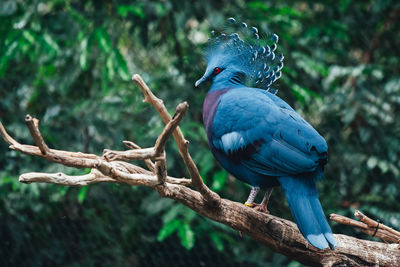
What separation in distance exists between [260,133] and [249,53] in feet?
1.31

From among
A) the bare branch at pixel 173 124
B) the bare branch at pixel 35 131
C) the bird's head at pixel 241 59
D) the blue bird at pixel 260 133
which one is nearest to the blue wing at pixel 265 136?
the blue bird at pixel 260 133

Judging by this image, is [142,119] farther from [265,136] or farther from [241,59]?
[265,136]

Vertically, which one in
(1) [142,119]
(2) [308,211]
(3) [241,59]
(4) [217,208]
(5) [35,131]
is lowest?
(1) [142,119]

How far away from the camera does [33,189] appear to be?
236 centimetres

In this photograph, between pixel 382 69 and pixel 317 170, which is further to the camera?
pixel 382 69

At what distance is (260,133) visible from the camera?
1.54 meters

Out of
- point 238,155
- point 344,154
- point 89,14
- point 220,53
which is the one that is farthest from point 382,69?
point 89,14

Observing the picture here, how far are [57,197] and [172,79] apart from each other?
951 millimetres

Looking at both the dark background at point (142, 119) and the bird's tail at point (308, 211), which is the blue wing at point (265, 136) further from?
the dark background at point (142, 119)

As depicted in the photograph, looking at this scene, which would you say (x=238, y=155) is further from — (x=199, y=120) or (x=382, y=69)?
(x=382, y=69)

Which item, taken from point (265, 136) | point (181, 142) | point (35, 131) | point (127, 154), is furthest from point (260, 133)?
point (35, 131)

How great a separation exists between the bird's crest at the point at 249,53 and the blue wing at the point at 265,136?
0.18 meters

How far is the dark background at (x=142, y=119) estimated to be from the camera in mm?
2463

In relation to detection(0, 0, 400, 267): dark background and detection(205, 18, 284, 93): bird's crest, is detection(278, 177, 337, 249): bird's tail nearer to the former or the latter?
detection(205, 18, 284, 93): bird's crest
